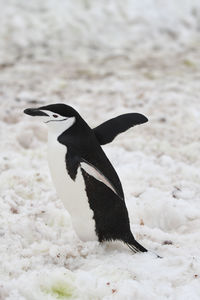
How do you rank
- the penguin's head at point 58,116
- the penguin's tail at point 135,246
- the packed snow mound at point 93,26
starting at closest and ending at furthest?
the penguin's head at point 58,116
the penguin's tail at point 135,246
the packed snow mound at point 93,26

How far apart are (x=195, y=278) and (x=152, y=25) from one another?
25.9 feet

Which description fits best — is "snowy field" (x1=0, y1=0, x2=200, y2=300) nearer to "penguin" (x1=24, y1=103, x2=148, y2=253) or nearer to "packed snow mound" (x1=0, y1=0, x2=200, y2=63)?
"packed snow mound" (x1=0, y1=0, x2=200, y2=63)

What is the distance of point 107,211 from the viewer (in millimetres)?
2480

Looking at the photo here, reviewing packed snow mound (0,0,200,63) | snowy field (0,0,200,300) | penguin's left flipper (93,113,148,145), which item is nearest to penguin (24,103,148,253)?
penguin's left flipper (93,113,148,145)

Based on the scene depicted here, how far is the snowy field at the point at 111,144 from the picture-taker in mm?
2301

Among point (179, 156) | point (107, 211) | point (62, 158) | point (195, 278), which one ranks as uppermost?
point (62, 158)

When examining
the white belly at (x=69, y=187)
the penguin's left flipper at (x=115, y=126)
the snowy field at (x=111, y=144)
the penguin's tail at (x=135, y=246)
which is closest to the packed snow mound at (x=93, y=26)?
the snowy field at (x=111, y=144)

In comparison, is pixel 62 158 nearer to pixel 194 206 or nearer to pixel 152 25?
pixel 194 206

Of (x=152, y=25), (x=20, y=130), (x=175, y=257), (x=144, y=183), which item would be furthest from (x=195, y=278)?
(x=152, y=25)

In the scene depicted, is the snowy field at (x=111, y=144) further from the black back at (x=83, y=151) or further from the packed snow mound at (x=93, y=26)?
the black back at (x=83, y=151)

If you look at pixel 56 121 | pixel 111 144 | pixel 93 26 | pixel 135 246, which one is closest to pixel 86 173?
pixel 56 121

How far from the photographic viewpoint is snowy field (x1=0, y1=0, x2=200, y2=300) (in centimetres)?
230

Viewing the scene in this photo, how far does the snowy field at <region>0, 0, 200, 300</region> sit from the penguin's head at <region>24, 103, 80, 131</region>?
656mm

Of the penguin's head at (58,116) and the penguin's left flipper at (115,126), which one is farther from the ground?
the penguin's head at (58,116)
